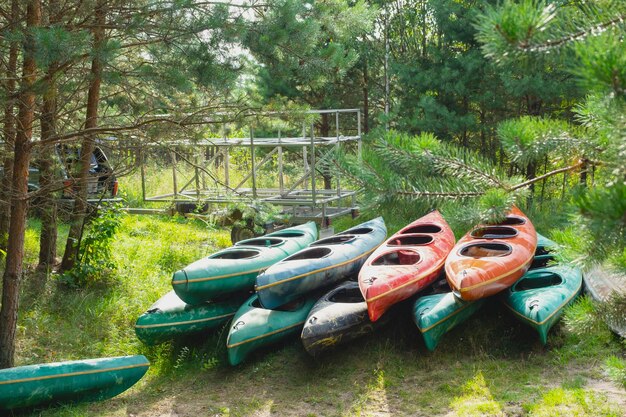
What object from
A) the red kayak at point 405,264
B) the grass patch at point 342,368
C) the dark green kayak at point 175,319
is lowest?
the grass patch at point 342,368

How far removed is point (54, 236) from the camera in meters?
8.70

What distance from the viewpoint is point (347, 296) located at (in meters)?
7.12

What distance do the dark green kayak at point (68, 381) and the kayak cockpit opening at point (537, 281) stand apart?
3.92m

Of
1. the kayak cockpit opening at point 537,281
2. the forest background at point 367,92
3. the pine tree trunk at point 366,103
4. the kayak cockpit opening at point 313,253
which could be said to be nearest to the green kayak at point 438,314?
the kayak cockpit opening at point 537,281

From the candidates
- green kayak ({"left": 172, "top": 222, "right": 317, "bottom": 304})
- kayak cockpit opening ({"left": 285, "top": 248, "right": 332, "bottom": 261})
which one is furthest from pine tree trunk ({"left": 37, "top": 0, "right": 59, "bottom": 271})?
kayak cockpit opening ({"left": 285, "top": 248, "right": 332, "bottom": 261})

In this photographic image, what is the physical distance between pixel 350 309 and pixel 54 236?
432 cm

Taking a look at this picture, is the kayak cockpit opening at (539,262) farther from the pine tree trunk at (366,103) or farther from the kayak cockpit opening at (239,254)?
the pine tree trunk at (366,103)

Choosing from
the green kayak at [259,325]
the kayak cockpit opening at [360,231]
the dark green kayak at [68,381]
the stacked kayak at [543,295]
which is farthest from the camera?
the kayak cockpit opening at [360,231]

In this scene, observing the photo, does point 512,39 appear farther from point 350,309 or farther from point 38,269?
point 38,269

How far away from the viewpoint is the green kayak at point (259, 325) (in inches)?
252

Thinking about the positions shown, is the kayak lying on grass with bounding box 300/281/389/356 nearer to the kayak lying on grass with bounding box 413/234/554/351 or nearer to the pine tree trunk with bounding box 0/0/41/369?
the kayak lying on grass with bounding box 413/234/554/351

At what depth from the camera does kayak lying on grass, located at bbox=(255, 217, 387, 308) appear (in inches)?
262

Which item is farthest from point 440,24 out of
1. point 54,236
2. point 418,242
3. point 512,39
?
point 512,39

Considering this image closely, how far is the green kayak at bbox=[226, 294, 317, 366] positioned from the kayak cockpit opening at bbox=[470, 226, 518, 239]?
2036 millimetres
